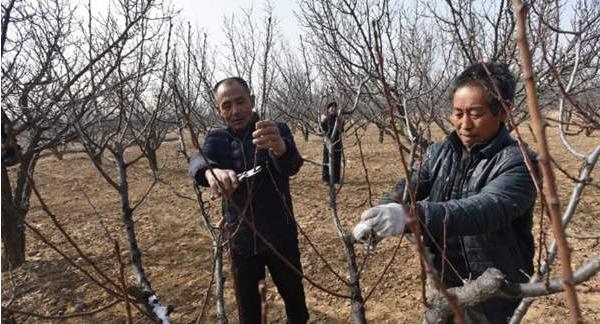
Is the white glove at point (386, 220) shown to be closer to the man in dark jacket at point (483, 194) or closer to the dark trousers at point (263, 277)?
the man in dark jacket at point (483, 194)

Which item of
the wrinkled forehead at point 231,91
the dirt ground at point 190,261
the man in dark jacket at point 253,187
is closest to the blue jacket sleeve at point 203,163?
the man in dark jacket at point 253,187

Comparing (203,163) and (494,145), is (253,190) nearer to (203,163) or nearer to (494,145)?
(203,163)

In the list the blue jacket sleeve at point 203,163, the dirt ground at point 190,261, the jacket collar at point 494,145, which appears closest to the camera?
the jacket collar at point 494,145

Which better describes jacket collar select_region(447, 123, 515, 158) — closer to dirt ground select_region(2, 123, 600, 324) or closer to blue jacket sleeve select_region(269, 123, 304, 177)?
blue jacket sleeve select_region(269, 123, 304, 177)

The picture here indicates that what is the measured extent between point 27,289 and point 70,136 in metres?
3.05

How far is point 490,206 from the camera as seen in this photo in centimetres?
112

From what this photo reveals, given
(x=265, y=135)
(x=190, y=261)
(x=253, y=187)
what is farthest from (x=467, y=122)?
(x=190, y=261)

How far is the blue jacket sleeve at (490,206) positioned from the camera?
108 cm

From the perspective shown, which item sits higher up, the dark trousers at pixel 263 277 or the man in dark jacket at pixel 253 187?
the man in dark jacket at pixel 253 187

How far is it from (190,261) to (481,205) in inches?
192

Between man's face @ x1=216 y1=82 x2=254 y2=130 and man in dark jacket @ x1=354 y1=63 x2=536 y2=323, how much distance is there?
96cm

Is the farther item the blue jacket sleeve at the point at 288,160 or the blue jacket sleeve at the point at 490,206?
the blue jacket sleeve at the point at 288,160

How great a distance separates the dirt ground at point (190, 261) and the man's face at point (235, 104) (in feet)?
2.56

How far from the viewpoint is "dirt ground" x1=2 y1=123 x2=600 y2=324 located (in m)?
3.89
